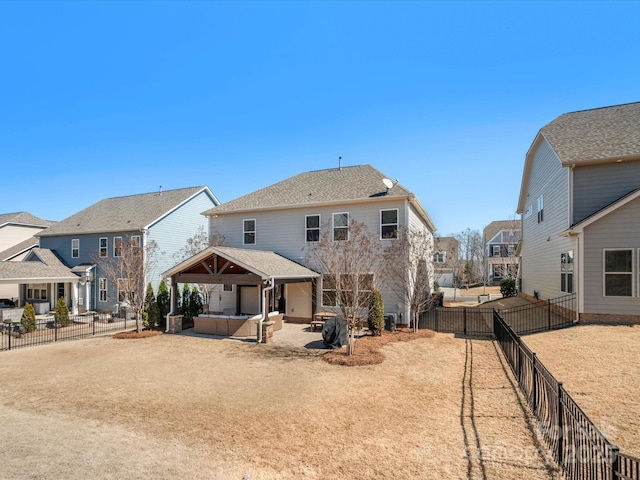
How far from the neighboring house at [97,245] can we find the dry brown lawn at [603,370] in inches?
920

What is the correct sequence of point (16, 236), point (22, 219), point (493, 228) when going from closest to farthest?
point (16, 236) → point (22, 219) → point (493, 228)

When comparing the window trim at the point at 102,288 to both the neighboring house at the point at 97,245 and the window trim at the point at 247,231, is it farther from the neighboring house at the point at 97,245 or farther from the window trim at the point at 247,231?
the window trim at the point at 247,231

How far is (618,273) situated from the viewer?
12.1m

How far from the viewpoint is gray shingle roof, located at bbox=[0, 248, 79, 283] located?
69.6ft

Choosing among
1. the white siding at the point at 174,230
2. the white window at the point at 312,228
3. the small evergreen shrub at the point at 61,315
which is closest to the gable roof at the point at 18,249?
the small evergreen shrub at the point at 61,315

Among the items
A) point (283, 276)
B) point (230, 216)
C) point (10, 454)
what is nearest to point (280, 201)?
point (230, 216)

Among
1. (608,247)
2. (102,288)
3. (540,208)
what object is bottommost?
(102,288)

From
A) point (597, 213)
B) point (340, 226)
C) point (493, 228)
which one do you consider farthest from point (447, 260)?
point (597, 213)

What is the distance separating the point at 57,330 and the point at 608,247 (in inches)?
996

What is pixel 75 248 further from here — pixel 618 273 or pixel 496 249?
pixel 496 249

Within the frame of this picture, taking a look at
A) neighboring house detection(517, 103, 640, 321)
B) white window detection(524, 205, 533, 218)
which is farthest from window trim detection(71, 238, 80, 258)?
white window detection(524, 205, 533, 218)

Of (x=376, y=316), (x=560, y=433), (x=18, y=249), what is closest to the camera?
(x=560, y=433)

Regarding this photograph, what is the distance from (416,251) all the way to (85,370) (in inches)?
539

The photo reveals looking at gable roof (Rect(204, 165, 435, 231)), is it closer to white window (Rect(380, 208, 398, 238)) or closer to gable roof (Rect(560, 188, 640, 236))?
white window (Rect(380, 208, 398, 238))
